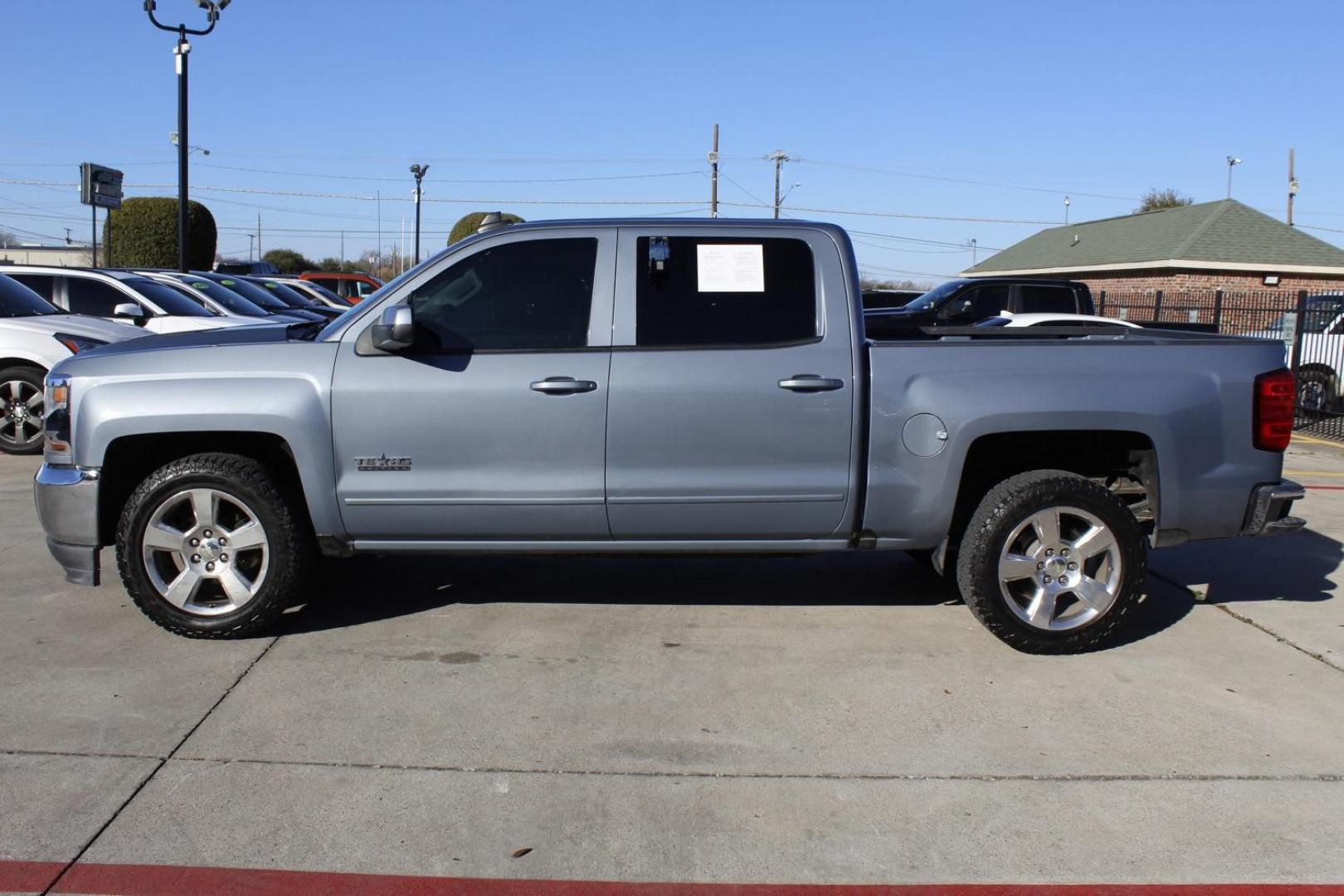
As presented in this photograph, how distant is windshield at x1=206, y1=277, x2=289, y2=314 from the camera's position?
1698cm

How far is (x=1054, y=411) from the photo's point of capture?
5074 millimetres

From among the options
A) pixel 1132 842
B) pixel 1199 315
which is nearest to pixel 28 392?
pixel 1132 842

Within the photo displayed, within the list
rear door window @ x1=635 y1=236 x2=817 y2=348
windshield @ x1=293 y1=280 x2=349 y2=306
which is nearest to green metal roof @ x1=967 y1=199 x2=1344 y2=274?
windshield @ x1=293 y1=280 x2=349 y2=306

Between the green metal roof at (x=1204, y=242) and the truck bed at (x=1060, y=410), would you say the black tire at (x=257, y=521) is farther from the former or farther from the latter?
the green metal roof at (x=1204, y=242)

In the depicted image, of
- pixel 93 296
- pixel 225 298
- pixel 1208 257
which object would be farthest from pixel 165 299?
pixel 1208 257

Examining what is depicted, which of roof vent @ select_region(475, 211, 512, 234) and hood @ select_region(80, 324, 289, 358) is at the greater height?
roof vent @ select_region(475, 211, 512, 234)

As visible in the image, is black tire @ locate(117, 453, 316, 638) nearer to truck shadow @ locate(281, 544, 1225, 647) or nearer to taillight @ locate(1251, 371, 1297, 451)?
truck shadow @ locate(281, 544, 1225, 647)

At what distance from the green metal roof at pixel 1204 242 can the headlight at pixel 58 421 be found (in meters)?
34.2

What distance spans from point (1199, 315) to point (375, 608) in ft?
80.6

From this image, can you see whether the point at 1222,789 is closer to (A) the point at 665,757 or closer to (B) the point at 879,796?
(B) the point at 879,796

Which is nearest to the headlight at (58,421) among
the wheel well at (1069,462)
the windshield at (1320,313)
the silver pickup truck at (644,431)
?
the silver pickup truck at (644,431)

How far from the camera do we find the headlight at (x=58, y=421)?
5211 mm

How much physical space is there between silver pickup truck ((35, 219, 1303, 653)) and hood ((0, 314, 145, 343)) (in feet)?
18.5

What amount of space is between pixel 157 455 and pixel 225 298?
33.9 ft
